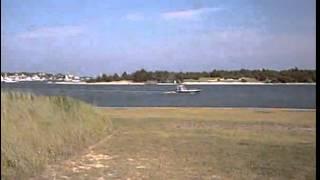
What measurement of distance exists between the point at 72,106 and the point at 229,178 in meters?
1.97

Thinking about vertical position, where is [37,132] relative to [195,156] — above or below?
above

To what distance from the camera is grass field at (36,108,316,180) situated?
3.22 m

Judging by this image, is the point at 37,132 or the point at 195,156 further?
the point at 195,156

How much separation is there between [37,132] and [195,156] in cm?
146

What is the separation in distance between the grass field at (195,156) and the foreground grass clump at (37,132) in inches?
4.7

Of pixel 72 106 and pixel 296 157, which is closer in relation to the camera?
pixel 296 157

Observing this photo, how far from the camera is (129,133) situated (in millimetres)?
5711

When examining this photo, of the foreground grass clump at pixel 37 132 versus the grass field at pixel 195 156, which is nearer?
the foreground grass clump at pixel 37 132

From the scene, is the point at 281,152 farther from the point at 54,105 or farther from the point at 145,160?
the point at 54,105

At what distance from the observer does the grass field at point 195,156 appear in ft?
10.6

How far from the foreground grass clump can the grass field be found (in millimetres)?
119

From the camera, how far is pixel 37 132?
3.05m
